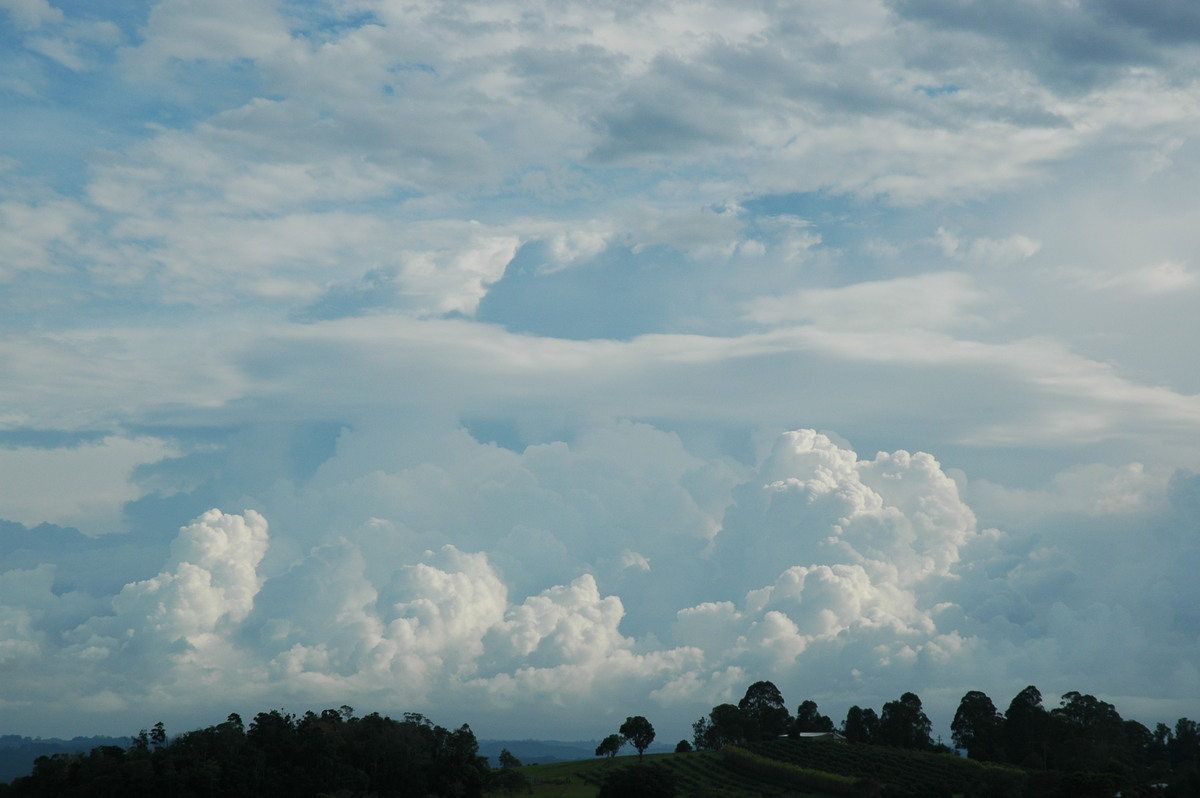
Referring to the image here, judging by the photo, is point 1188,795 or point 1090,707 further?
point 1090,707

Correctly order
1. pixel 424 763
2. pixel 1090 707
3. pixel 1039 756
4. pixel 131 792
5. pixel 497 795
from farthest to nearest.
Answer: pixel 1090 707 < pixel 1039 756 < pixel 497 795 < pixel 424 763 < pixel 131 792

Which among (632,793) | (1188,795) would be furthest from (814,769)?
(1188,795)

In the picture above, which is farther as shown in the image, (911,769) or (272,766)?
(911,769)

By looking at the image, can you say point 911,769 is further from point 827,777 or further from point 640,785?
point 640,785

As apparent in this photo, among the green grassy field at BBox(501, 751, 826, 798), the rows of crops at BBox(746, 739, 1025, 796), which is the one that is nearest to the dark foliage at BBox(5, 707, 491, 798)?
the green grassy field at BBox(501, 751, 826, 798)

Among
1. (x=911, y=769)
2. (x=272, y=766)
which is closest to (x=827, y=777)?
(x=911, y=769)

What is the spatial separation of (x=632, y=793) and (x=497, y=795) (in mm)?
33074

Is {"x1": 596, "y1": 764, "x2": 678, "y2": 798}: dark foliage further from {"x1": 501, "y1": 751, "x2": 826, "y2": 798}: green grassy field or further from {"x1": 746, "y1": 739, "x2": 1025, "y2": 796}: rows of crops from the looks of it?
{"x1": 746, "y1": 739, "x2": 1025, "y2": 796}: rows of crops

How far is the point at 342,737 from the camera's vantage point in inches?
6309

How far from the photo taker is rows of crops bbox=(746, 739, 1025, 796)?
149m

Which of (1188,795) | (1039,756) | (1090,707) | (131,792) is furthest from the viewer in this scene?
(1090,707)

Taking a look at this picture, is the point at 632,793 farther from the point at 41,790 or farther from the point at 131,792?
the point at 41,790

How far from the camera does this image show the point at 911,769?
178 metres

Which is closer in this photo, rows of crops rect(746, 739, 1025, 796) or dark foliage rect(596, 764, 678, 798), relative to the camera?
dark foliage rect(596, 764, 678, 798)
